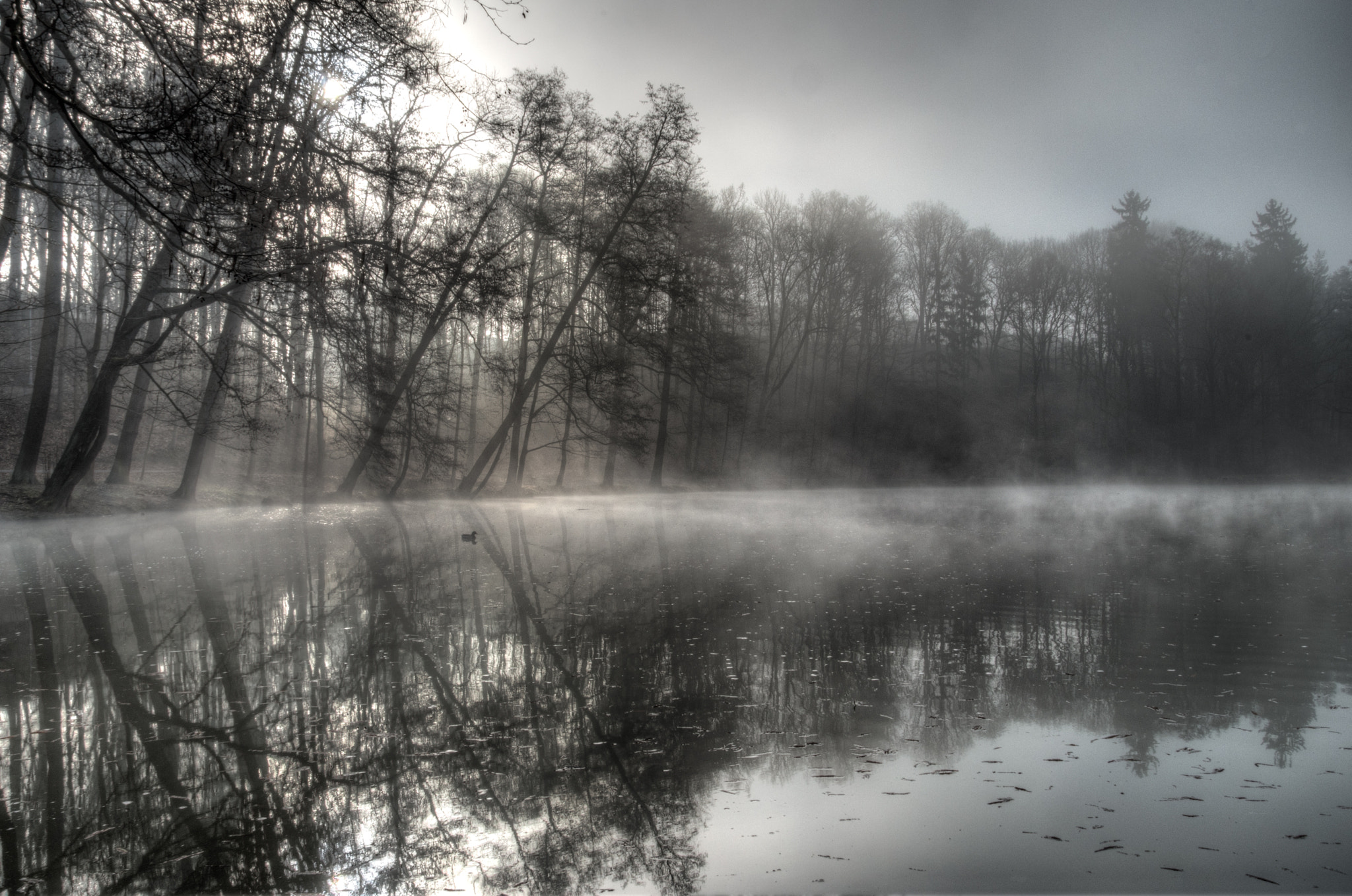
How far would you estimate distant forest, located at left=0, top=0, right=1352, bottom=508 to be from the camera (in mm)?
6352

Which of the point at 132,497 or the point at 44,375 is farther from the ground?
the point at 44,375

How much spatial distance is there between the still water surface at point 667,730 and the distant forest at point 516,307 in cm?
291

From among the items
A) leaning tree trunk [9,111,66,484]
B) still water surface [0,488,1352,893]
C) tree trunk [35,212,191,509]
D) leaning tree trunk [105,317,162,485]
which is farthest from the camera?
leaning tree trunk [105,317,162,485]

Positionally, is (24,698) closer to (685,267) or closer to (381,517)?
(381,517)

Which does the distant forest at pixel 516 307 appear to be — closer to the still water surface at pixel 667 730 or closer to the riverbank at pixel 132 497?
the riverbank at pixel 132 497

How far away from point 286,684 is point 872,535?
11.2 meters

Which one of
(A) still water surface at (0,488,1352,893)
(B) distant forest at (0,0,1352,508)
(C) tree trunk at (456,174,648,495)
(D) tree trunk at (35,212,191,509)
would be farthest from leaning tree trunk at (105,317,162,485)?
(A) still water surface at (0,488,1352,893)

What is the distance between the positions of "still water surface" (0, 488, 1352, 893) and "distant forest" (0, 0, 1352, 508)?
2.91 m

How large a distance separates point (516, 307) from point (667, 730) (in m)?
15.9

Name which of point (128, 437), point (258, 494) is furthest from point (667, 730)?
point (258, 494)

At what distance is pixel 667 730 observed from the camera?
4160 mm

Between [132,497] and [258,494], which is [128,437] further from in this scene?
[258,494]

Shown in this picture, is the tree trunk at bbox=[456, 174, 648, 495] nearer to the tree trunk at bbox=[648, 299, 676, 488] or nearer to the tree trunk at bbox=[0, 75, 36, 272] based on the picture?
the tree trunk at bbox=[648, 299, 676, 488]

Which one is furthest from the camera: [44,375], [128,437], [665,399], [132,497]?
[665,399]
